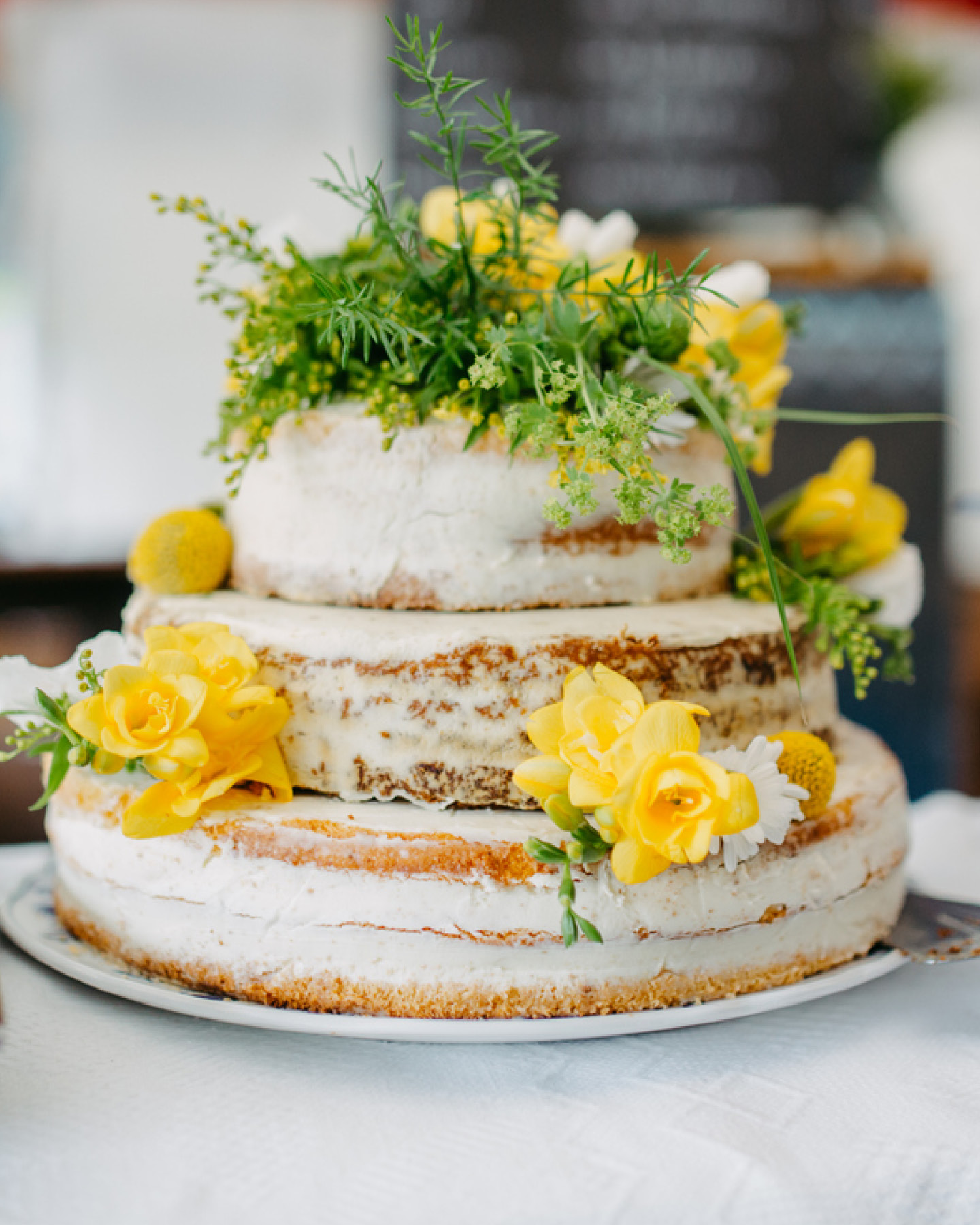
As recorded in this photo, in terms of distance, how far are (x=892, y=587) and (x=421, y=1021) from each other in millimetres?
776

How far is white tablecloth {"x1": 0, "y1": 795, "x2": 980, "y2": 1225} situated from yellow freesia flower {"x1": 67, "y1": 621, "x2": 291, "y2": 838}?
8.9 inches

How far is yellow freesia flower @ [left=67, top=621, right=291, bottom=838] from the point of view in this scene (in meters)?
0.99

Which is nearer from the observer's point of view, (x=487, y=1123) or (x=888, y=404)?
(x=487, y=1123)

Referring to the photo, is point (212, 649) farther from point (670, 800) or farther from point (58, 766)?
point (670, 800)

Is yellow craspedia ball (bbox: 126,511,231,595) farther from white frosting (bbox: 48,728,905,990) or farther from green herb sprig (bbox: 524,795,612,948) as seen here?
green herb sprig (bbox: 524,795,612,948)

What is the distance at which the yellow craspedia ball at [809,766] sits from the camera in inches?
41.6

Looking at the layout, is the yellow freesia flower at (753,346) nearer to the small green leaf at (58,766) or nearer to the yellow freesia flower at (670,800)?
the yellow freesia flower at (670,800)

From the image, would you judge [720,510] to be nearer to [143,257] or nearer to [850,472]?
[850,472]

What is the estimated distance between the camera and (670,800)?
3.05ft

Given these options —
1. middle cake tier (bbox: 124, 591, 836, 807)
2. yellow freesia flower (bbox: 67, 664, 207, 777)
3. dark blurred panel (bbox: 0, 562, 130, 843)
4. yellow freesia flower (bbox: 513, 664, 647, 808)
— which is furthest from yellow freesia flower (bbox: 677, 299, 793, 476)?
dark blurred panel (bbox: 0, 562, 130, 843)

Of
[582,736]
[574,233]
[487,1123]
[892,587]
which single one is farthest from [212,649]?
[892,587]

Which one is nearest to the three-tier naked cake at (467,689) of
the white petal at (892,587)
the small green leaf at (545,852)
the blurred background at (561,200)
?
the small green leaf at (545,852)

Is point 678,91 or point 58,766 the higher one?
point 678,91

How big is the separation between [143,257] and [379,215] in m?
3.78
